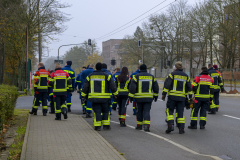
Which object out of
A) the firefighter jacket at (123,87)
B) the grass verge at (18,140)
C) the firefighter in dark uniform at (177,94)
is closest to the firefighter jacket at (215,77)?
the firefighter jacket at (123,87)

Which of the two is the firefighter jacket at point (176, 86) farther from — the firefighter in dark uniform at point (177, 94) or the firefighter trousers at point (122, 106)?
the firefighter trousers at point (122, 106)

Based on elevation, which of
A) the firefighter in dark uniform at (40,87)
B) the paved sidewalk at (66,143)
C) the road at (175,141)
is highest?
the firefighter in dark uniform at (40,87)

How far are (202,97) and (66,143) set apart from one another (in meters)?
4.64

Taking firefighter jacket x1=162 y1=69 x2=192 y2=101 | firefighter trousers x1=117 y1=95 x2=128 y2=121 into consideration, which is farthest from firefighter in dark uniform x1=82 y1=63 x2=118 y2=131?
firefighter jacket x1=162 y1=69 x2=192 y2=101

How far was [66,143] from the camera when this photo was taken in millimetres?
7266

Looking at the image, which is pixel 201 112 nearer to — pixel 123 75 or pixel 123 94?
pixel 123 94

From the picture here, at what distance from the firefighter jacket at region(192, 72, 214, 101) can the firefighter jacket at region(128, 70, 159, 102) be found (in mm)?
1417

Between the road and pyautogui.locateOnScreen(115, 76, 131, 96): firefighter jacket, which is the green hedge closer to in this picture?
the road

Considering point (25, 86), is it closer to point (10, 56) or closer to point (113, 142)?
point (10, 56)

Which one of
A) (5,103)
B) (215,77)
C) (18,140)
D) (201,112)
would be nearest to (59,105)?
(5,103)

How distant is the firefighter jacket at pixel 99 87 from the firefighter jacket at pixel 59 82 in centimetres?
185

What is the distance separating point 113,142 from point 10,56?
89.3ft

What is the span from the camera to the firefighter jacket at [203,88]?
33.4 feet

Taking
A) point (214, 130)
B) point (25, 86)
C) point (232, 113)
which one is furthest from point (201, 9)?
point (214, 130)
